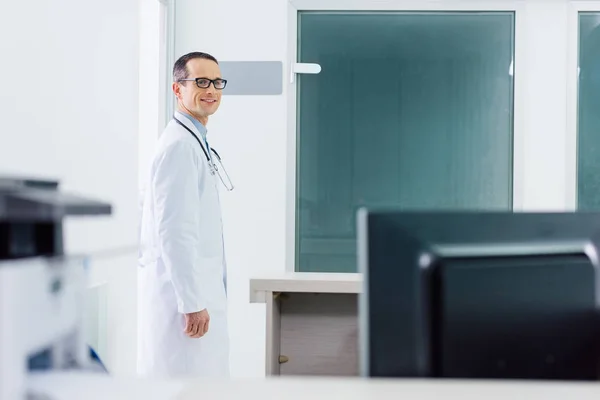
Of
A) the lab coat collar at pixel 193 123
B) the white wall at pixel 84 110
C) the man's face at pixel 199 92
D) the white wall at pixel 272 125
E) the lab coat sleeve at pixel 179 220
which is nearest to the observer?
the white wall at pixel 84 110

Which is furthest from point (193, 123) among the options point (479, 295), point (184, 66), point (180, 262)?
point (479, 295)

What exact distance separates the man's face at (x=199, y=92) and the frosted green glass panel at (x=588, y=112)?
5.85ft

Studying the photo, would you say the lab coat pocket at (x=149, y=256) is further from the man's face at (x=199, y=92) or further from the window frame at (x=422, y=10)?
the window frame at (x=422, y=10)

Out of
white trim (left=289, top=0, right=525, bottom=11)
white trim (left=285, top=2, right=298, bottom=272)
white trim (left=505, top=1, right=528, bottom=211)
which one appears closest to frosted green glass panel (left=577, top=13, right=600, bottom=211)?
white trim (left=505, top=1, right=528, bottom=211)

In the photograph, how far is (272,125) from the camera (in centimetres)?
314

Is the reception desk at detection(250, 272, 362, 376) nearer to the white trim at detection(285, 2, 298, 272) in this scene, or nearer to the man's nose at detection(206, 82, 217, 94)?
the man's nose at detection(206, 82, 217, 94)

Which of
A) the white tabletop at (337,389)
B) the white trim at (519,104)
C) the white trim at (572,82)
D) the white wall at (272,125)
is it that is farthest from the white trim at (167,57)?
the white tabletop at (337,389)

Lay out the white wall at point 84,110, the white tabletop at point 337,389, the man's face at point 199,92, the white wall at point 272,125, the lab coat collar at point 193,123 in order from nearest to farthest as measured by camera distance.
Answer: the white tabletop at point 337,389 < the white wall at point 84,110 < the lab coat collar at point 193,123 < the man's face at point 199,92 < the white wall at point 272,125

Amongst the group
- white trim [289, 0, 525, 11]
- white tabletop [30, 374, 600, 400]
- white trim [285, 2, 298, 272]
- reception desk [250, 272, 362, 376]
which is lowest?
reception desk [250, 272, 362, 376]

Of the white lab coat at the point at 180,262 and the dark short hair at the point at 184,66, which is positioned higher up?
the dark short hair at the point at 184,66

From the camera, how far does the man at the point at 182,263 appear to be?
2.04 meters

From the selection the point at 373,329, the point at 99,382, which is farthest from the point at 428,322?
the point at 99,382

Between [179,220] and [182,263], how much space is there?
0.42ft

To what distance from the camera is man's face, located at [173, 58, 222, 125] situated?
2342 millimetres
